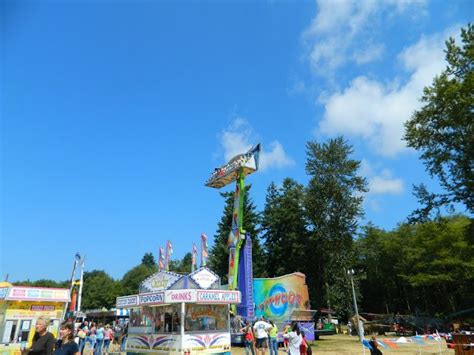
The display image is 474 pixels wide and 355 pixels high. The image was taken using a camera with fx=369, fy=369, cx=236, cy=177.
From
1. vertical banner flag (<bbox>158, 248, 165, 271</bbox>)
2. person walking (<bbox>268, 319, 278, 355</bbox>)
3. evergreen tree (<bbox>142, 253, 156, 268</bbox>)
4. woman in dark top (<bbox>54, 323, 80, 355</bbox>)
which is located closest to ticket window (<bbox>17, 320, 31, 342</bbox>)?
person walking (<bbox>268, 319, 278, 355</bbox>)

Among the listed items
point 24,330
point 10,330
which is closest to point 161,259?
point 24,330

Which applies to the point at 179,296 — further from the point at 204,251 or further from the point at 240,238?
the point at 204,251

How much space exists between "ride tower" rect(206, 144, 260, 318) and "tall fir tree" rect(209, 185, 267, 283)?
46.3 feet

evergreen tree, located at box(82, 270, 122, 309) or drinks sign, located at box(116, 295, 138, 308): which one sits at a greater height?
evergreen tree, located at box(82, 270, 122, 309)

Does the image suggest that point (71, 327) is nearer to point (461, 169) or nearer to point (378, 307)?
point (461, 169)

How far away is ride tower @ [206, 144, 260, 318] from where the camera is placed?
85.9 ft

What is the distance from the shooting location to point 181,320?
47.0 feet

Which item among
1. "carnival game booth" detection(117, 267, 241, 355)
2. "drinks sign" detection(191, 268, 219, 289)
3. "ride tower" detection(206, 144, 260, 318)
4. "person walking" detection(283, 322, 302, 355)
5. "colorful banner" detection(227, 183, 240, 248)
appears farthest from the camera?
"colorful banner" detection(227, 183, 240, 248)

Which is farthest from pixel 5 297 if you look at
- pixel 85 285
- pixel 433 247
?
pixel 85 285

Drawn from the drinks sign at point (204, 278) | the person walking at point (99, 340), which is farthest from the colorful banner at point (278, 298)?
the person walking at point (99, 340)

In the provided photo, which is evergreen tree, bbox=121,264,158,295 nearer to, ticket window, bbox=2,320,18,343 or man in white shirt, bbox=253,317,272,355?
ticket window, bbox=2,320,18,343

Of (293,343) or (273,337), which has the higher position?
(273,337)

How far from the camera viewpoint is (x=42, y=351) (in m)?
5.43

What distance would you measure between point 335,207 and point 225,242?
1396 cm
